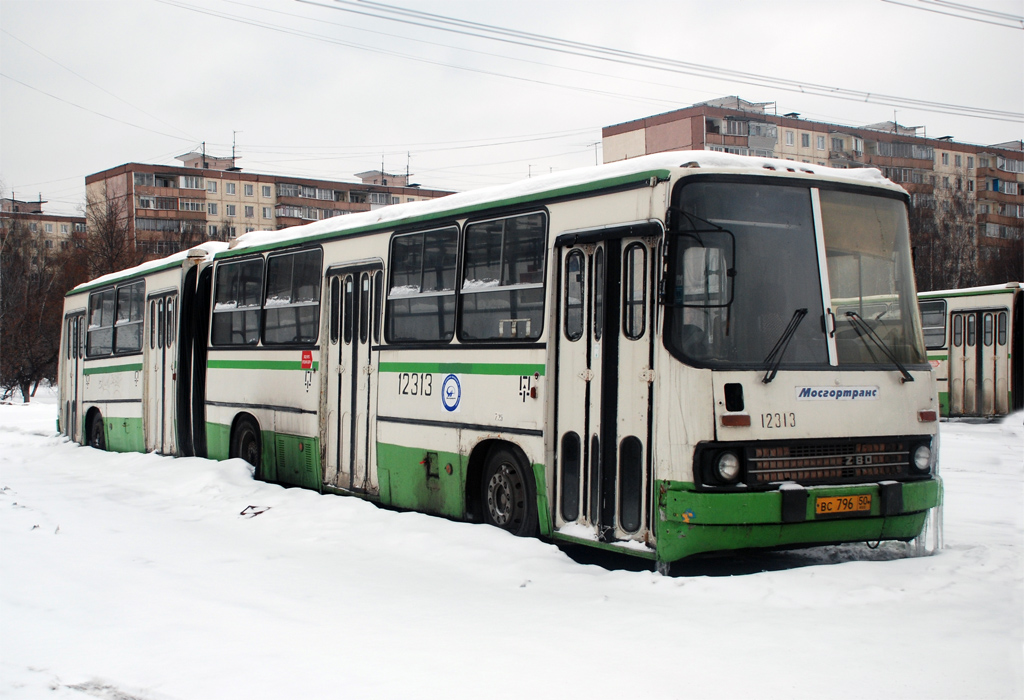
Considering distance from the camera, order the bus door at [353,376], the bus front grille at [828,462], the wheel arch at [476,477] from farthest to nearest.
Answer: the bus door at [353,376]
the wheel arch at [476,477]
the bus front grille at [828,462]

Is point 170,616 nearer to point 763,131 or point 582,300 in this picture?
point 582,300

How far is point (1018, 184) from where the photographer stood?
3652 inches

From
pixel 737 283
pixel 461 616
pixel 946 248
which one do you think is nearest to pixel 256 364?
pixel 461 616

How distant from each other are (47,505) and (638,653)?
26.0ft

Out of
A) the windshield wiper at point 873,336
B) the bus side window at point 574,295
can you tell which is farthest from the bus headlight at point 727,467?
the bus side window at point 574,295

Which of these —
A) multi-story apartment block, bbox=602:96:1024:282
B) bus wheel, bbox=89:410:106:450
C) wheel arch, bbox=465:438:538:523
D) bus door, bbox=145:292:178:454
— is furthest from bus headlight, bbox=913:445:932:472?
multi-story apartment block, bbox=602:96:1024:282

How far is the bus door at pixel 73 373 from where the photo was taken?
2012cm

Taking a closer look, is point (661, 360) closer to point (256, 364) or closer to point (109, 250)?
point (256, 364)

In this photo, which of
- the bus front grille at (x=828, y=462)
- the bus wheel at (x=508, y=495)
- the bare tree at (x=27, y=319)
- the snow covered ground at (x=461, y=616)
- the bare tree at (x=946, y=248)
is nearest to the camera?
the snow covered ground at (x=461, y=616)

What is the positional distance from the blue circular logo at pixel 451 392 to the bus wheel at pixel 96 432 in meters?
11.6

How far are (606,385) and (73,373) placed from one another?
16.2 meters

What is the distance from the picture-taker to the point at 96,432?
63.1ft

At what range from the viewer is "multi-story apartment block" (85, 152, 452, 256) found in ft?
294

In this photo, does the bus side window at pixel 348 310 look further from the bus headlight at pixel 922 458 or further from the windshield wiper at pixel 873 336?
the bus headlight at pixel 922 458
